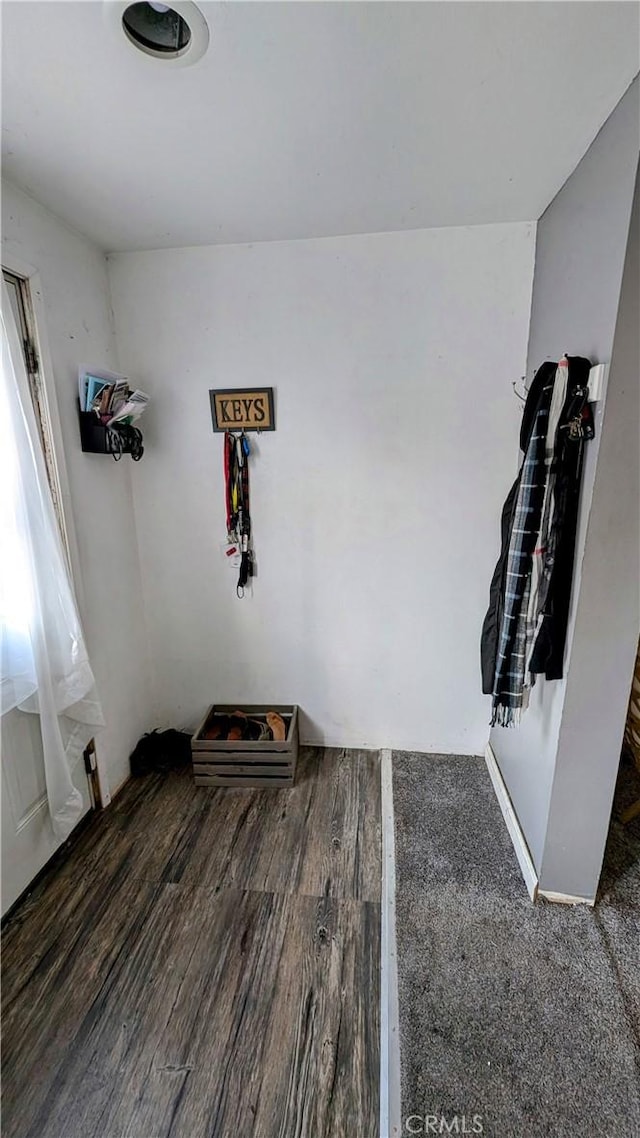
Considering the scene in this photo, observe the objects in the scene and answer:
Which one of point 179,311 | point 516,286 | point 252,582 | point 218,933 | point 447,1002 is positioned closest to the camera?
point 447,1002

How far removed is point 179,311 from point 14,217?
2.07ft

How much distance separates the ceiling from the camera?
939 millimetres

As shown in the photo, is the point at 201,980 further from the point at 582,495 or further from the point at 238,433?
the point at 238,433

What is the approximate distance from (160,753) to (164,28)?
245 centimetres

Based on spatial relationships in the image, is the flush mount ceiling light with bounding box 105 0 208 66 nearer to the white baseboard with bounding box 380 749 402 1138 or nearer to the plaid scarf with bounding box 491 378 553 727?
the plaid scarf with bounding box 491 378 553 727

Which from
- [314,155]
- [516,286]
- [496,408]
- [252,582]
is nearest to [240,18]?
[314,155]

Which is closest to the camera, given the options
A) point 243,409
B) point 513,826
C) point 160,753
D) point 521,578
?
point 521,578

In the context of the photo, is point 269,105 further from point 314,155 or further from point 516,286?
point 516,286

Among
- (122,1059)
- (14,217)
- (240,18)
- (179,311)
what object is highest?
(240,18)

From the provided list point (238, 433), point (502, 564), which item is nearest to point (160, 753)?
point (238, 433)

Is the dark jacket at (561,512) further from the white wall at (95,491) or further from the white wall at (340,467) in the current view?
the white wall at (95,491)

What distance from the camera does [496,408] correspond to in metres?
1.89

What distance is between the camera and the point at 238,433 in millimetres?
2043

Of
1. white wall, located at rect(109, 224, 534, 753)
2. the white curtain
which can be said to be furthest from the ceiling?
the white curtain
